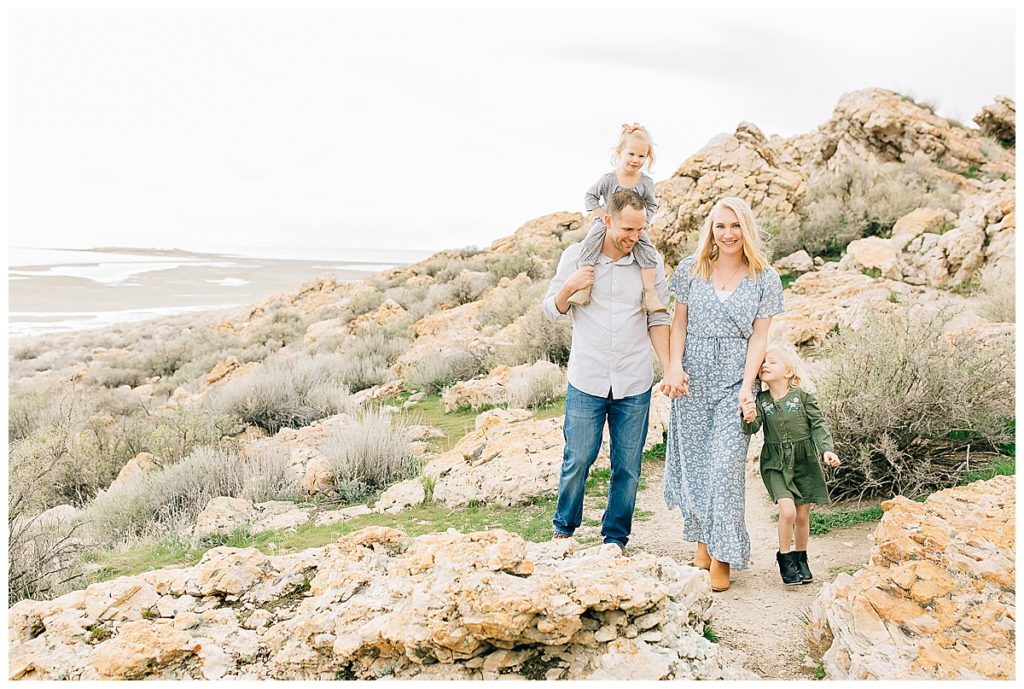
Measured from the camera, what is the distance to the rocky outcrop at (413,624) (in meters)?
2.63

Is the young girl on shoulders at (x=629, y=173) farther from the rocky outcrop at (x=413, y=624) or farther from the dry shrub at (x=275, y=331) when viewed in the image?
the dry shrub at (x=275, y=331)

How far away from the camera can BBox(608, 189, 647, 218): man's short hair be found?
367 cm

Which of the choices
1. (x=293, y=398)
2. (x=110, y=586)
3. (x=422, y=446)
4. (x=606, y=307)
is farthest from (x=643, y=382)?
(x=293, y=398)

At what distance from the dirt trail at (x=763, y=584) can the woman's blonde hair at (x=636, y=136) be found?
94.6 inches

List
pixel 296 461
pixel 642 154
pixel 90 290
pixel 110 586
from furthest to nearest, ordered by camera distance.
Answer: pixel 90 290, pixel 296 461, pixel 642 154, pixel 110 586

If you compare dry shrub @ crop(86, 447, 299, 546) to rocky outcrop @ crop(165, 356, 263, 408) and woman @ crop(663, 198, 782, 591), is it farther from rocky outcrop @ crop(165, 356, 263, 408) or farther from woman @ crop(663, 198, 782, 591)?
rocky outcrop @ crop(165, 356, 263, 408)

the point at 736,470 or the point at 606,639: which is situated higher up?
the point at 736,470

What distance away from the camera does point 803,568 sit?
146 inches

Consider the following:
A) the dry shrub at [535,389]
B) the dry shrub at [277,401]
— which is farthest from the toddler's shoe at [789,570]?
the dry shrub at [277,401]

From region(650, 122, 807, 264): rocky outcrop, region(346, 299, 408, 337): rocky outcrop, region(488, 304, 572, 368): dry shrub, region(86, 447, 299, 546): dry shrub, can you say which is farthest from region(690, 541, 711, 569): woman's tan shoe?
region(346, 299, 408, 337): rocky outcrop

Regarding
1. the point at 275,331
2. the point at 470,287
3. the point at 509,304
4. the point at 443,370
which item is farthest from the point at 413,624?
the point at 275,331

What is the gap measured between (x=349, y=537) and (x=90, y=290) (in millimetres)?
44268

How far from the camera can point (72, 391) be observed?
1057 centimetres

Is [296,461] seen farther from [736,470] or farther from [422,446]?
[736,470]
